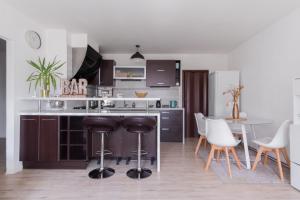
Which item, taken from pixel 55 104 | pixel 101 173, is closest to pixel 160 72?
pixel 55 104

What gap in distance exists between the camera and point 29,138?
304cm

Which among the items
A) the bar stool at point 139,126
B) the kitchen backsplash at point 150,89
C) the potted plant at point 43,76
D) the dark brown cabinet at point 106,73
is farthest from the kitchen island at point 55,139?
the kitchen backsplash at point 150,89

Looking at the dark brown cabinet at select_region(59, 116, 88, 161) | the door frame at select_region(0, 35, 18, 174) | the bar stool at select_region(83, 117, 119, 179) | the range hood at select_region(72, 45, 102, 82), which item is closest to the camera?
the bar stool at select_region(83, 117, 119, 179)

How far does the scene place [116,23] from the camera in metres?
3.58

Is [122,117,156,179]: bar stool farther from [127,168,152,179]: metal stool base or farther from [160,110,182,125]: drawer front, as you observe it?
[160,110,182,125]: drawer front

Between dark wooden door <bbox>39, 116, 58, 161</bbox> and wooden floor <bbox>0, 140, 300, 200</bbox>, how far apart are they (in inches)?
9.6

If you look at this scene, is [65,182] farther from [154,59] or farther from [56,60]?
[154,59]

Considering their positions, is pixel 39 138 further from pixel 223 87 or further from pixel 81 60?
pixel 223 87

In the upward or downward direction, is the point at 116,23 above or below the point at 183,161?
above

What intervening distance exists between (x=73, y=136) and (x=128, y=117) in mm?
1088

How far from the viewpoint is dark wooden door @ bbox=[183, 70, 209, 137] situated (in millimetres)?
5910

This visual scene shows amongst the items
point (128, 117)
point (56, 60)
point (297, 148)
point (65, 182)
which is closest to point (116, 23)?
point (56, 60)

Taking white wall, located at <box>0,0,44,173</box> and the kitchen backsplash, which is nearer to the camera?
white wall, located at <box>0,0,44,173</box>

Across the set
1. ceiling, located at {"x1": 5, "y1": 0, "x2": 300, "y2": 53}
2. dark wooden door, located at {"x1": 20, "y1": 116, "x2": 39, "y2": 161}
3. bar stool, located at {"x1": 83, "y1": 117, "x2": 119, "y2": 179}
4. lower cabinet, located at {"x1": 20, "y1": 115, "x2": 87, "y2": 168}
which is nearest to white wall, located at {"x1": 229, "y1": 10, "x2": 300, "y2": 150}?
ceiling, located at {"x1": 5, "y1": 0, "x2": 300, "y2": 53}
